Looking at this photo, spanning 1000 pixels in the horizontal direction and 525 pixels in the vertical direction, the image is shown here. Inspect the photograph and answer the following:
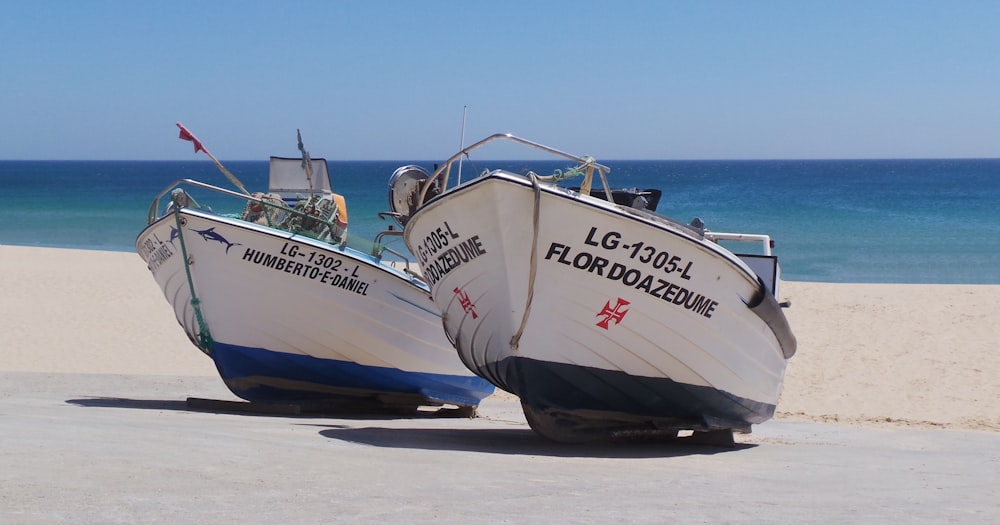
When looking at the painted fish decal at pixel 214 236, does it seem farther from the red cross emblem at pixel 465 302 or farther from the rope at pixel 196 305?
the red cross emblem at pixel 465 302

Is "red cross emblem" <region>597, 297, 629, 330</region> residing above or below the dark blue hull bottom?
above

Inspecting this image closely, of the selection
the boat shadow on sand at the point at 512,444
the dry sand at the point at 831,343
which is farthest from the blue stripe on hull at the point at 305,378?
the dry sand at the point at 831,343

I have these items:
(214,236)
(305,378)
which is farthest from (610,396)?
(214,236)

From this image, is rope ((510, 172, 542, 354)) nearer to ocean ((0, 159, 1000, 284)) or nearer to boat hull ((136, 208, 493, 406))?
boat hull ((136, 208, 493, 406))

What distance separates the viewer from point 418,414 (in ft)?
35.5

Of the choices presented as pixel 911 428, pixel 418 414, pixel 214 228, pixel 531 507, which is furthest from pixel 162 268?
pixel 911 428

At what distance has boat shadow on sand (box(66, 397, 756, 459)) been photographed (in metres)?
7.48

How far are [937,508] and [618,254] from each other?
2362 millimetres

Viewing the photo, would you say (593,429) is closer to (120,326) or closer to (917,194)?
(120,326)

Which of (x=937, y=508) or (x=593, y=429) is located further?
(x=593, y=429)

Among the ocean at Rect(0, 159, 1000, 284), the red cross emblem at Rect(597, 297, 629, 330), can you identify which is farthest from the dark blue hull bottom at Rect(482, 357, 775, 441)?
the ocean at Rect(0, 159, 1000, 284)

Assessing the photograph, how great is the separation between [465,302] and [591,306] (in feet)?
3.21

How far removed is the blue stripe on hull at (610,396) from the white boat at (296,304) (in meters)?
2.16

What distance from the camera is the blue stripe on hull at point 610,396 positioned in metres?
7.44
